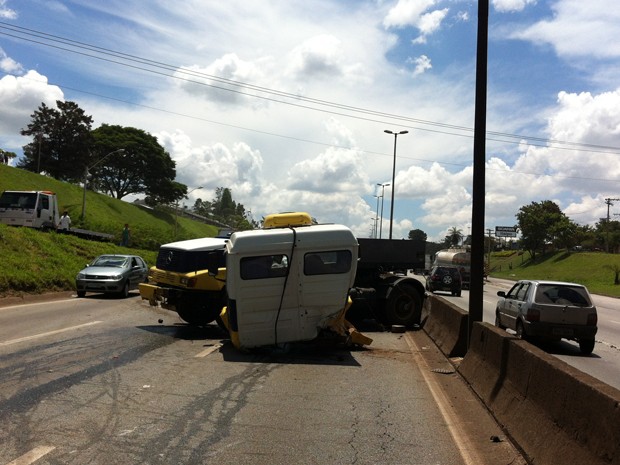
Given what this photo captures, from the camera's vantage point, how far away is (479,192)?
1095 cm

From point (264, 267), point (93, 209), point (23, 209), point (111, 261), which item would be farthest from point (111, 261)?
point (93, 209)

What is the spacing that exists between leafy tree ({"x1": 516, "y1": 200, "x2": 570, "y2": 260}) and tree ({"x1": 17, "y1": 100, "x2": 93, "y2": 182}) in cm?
6472

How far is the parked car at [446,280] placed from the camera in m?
33.3

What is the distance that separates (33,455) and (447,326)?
30.5 ft

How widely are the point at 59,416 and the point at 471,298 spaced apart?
293 inches

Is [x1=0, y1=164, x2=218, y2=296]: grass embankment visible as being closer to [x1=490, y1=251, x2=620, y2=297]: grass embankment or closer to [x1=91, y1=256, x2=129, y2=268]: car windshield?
[x1=91, y1=256, x2=129, y2=268]: car windshield

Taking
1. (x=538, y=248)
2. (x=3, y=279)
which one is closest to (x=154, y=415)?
(x=3, y=279)

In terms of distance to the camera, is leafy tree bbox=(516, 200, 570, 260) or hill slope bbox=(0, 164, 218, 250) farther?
leafy tree bbox=(516, 200, 570, 260)

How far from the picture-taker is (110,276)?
66.7 feet

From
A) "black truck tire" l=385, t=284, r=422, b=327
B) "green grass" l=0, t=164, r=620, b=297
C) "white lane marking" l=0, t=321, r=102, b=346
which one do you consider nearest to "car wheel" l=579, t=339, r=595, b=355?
"black truck tire" l=385, t=284, r=422, b=327

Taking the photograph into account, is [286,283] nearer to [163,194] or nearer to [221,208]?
[163,194]

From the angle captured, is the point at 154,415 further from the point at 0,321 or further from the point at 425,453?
the point at 0,321

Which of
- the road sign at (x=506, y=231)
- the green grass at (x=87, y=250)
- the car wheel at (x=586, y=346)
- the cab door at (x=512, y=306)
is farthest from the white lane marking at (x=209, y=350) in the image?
the road sign at (x=506, y=231)

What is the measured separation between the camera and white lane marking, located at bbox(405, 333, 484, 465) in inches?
213
